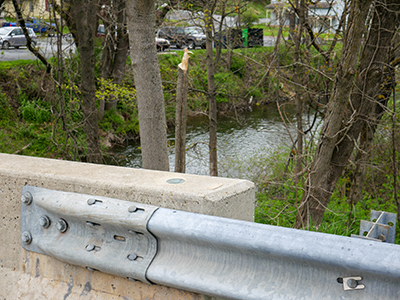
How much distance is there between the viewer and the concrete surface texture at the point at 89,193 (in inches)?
69.0

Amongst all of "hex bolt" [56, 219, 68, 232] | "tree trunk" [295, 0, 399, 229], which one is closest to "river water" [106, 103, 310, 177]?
"tree trunk" [295, 0, 399, 229]

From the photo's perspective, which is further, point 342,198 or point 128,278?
point 342,198

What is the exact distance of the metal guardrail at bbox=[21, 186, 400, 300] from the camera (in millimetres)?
1224

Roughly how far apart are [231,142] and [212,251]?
1327 centimetres

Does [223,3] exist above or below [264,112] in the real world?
above

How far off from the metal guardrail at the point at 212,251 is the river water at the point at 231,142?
8279 millimetres

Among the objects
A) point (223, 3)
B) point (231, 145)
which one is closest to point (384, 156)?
point (223, 3)

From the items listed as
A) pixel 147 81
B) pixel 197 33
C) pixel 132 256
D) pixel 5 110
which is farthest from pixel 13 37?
pixel 132 256

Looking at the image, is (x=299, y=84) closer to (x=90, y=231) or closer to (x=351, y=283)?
(x=90, y=231)

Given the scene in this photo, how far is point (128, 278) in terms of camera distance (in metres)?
1.75

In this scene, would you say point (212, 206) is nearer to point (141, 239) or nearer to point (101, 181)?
point (141, 239)

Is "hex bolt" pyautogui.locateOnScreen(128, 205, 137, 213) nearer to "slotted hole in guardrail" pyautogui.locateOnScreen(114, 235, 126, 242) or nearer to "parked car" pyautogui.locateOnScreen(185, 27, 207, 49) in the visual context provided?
"slotted hole in guardrail" pyautogui.locateOnScreen(114, 235, 126, 242)

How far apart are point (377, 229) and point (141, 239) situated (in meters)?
0.98

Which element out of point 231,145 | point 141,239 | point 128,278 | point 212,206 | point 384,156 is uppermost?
point 212,206
